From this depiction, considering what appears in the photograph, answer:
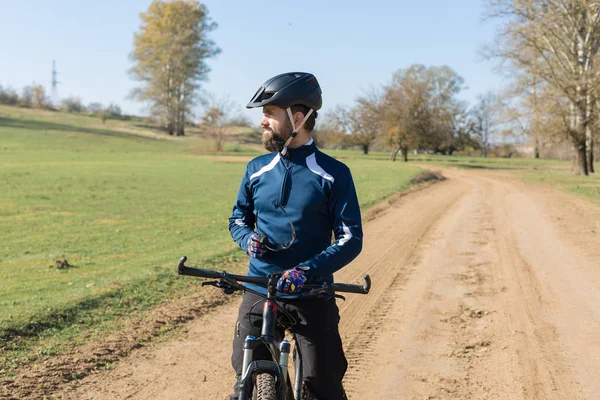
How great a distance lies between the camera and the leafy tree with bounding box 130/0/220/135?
270ft

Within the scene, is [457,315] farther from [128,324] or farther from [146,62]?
[146,62]

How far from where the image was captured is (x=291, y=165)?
11.1 ft

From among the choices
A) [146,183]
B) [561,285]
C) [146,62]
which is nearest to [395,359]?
[561,285]

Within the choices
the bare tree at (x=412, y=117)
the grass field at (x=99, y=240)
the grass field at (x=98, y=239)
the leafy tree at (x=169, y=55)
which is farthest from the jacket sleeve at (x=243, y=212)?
the leafy tree at (x=169, y=55)

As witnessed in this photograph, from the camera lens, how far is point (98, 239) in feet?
48.7

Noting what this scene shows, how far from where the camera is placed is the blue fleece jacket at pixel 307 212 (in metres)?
3.26

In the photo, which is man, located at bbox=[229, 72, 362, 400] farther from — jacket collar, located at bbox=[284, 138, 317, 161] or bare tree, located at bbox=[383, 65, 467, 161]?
bare tree, located at bbox=[383, 65, 467, 161]

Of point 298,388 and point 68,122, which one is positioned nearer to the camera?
point 298,388

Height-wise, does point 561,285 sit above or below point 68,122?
below

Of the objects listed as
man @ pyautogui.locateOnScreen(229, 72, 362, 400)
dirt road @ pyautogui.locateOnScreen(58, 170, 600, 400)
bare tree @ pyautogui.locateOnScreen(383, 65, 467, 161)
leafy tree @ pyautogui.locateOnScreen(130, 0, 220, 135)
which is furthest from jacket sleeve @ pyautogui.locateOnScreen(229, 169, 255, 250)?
leafy tree @ pyautogui.locateOnScreen(130, 0, 220, 135)

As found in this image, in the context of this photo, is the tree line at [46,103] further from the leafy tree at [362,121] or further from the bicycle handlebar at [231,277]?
the bicycle handlebar at [231,277]

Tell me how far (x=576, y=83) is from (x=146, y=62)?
198 ft

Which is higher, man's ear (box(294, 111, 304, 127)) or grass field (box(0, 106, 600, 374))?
man's ear (box(294, 111, 304, 127))

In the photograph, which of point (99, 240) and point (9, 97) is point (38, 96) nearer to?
point (9, 97)
